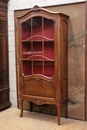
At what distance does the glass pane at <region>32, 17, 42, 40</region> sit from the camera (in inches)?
128

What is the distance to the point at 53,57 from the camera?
3223 mm

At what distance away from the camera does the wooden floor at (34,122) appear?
3.05m

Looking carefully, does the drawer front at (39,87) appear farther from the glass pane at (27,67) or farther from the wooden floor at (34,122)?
the wooden floor at (34,122)

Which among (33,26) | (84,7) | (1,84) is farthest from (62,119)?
(84,7)

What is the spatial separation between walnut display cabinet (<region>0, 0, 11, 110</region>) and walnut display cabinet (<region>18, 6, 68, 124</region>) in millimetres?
606

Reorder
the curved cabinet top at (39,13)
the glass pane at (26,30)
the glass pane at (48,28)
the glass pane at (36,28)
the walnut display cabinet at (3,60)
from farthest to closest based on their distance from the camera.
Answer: the walnut display cabinet at (3,60) < the glass pane at (26,30) < the glass pane at (36,28) < the glass pane at (48,28) < the curved cabinet top at (39,13)

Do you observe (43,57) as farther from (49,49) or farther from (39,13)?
(39,13)

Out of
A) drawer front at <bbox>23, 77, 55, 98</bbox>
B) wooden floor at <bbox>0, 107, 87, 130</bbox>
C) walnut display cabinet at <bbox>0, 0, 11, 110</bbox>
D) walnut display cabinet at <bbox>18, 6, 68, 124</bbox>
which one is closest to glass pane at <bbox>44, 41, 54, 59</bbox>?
walnut display cabinet at <bbox>18, 6, 68, 124</bbox>

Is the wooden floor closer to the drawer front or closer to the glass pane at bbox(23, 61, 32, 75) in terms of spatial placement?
the drawer front

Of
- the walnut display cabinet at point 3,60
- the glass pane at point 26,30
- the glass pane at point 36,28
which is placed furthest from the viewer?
the walnut display cabinet at point 3,60

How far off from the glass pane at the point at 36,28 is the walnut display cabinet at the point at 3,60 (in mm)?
849

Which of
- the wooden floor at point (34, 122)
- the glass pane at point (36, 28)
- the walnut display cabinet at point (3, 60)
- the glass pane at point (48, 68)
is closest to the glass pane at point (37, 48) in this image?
the glass pane at point (36, 28)

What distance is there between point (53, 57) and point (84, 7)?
3.31ft

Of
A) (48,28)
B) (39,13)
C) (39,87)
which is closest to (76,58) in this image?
(48,28)
